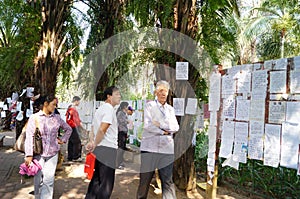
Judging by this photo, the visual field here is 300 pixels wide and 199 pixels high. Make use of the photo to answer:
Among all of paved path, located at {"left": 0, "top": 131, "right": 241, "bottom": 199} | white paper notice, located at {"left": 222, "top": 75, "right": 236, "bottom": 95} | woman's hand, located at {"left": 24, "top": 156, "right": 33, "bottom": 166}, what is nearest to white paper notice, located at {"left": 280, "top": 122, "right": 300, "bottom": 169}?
white paper notice, located at {"left": 222, "top": 75, "right": 236, "bottom": 95}

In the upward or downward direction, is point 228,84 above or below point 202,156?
above

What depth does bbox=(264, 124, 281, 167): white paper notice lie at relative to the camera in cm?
306

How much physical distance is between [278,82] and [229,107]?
0.71 m

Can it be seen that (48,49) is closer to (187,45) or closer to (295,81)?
(187,45)

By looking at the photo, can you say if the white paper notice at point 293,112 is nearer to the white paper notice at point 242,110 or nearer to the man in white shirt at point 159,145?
the white paper notice at point 242,110

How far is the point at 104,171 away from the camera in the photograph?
3934mm

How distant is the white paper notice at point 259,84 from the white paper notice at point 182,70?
1.50 meters

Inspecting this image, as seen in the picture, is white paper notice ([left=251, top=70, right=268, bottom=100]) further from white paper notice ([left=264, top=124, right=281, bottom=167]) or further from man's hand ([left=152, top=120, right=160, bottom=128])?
man's hand ([left=152, top=120, right=160, bottom=128])

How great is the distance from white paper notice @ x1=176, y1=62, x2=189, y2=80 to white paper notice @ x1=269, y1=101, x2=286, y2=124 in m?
1.79

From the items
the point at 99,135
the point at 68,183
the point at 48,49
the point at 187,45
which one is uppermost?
the point at 48,49

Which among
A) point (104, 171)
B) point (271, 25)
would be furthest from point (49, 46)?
point (271, 25)

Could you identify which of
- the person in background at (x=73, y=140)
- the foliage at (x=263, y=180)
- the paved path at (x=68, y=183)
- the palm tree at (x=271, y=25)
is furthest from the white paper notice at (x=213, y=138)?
the palm tree at (x=271, y=25)

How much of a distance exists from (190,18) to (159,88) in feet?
5.62

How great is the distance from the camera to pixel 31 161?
3799 mm
